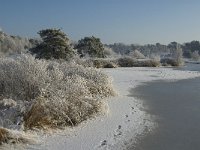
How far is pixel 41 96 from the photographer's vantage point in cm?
1134

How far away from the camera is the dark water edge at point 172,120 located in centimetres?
949

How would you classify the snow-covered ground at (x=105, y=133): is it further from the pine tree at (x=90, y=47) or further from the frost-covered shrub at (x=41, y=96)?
the pine tree at (x=90, y=47)

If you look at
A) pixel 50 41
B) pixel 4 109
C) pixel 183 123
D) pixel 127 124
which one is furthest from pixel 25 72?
pixel 50 41

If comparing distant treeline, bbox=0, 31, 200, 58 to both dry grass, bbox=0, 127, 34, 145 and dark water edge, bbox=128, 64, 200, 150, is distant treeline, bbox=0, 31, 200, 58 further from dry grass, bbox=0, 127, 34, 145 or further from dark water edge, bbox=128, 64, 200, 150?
dry grass, bbox=0, 127, 34, 145

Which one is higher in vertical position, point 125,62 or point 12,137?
point 125,62

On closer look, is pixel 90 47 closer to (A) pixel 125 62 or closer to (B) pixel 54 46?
(A) pixel 125 62

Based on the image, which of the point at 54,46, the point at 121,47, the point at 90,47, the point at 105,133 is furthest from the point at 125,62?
the point at 121,47

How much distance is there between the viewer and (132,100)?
1634 centimetres

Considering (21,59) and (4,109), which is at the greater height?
(21,59)

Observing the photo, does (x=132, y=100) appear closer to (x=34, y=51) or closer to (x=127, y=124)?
(x=127, y=124)

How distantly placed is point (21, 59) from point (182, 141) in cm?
622

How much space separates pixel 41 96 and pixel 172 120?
399 centimetres

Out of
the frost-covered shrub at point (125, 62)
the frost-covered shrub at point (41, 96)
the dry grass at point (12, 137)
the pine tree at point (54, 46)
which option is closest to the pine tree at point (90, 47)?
the frost-covered shrub at point (125, 62)

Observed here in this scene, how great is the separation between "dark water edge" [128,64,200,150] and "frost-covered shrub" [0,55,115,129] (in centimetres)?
213
